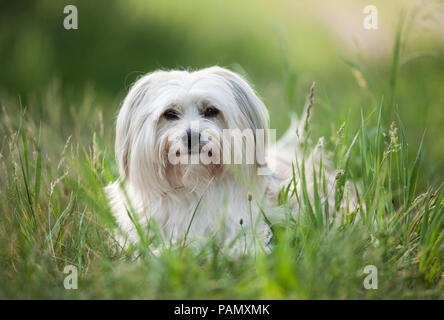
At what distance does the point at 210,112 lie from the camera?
2.72m

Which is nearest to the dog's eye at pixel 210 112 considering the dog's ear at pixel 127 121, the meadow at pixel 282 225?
the dog's ear at pixel 127 121

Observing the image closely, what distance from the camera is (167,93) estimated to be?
267 centimetres

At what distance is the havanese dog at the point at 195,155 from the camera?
8.58ft

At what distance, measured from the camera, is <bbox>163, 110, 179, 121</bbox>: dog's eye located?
2.70 m

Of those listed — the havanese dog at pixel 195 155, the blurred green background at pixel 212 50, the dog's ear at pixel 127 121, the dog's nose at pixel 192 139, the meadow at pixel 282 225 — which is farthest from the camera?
the blurred green background at pixel 212 50

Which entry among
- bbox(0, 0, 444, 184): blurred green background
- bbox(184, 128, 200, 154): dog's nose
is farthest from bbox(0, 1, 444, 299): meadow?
bbox(184, 128, 200, 154): dog's nose

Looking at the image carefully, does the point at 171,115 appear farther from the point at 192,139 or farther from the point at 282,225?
the point at 282,225

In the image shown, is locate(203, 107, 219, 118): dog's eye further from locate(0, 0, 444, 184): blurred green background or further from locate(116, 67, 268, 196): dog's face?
locate(0, 0, 444, 184): blurred green background

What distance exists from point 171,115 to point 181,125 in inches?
6.0

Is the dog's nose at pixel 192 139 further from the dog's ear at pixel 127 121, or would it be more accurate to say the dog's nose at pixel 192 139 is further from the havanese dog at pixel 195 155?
the dog's ear at pixel 127 121

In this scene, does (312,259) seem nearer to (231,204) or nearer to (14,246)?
(231,204)
